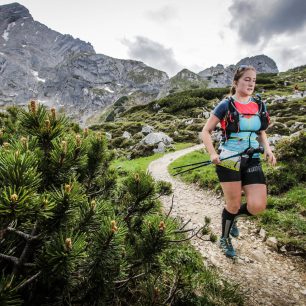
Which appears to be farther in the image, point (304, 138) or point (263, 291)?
point (304, 138)

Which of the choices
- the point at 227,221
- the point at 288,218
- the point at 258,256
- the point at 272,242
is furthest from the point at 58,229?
the point at 288,218

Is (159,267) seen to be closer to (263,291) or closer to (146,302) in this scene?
(146,302)

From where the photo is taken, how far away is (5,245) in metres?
2.37

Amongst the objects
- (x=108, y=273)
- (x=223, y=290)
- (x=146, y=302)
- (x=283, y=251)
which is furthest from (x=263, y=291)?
(x=108, y=273)

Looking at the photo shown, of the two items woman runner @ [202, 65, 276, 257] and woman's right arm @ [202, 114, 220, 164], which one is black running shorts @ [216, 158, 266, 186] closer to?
woman runner @ [202, 65, 276, 257]

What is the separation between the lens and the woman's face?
5.19m

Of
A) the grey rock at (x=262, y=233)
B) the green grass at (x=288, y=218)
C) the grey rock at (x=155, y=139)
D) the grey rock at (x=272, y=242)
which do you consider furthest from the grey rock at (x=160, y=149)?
the grey rock at (x=272, y=242)

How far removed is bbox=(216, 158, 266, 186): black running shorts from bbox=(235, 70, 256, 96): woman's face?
136 cm

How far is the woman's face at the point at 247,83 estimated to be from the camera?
5.19 metres

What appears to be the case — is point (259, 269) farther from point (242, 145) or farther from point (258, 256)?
point (242, 145)

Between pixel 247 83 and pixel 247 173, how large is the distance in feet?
5.90

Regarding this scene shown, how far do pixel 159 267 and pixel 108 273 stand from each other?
0.60 metres

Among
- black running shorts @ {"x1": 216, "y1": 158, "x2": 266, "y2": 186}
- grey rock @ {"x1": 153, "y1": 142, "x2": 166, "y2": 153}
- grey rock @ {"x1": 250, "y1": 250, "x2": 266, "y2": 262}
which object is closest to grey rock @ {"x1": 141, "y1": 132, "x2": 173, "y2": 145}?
grey rock @ {"x1": 153, "y1": 142, "x2": 166, "y2": 153}

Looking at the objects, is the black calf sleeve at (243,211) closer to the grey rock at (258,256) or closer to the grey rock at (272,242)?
the grey rock at (258,256)
